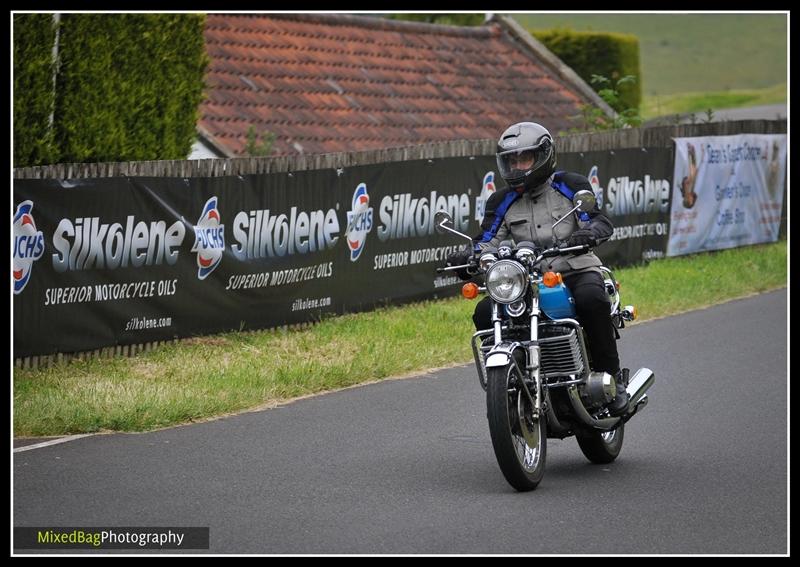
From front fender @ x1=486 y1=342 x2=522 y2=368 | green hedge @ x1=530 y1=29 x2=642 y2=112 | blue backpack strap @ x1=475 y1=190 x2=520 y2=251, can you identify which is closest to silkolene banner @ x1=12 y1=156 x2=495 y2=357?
blue backpack strap @ x1=475 y1=190 x2=520 y2=251

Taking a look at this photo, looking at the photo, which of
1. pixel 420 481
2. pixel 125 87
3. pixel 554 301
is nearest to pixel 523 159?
pixel 554 301

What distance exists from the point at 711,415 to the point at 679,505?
9.69 feet

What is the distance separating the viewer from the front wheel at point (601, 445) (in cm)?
891

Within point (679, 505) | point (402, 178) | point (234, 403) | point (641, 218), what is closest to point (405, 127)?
point (641, 218)

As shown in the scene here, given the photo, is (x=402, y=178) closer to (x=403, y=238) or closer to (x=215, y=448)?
(x=403, y=238)

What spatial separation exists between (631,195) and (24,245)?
35.0 feet

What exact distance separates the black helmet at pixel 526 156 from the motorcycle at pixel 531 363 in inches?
15.5

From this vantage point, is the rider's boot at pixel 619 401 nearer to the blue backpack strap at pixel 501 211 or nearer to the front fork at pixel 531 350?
the front fork at pixel 531 350

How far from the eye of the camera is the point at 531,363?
8.10 metres

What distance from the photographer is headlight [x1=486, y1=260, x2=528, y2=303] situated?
26.3ft

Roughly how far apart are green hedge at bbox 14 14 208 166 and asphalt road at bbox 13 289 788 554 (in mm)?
5989
